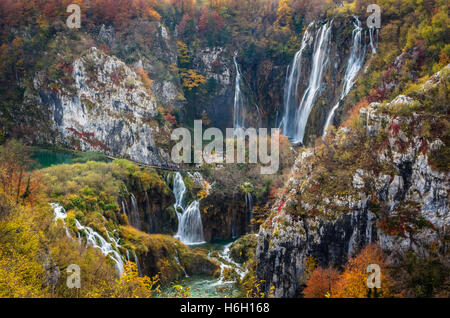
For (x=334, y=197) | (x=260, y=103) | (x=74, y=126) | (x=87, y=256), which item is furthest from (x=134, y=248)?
(x=260, y=103)

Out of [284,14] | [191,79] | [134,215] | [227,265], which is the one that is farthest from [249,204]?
[284,14]

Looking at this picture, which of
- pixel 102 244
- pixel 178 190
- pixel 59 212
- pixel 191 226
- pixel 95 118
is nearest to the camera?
pixel 102 244

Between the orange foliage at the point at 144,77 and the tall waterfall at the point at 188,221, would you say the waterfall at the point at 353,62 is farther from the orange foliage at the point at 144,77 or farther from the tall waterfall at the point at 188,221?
the orange foliage at the point at 144,77

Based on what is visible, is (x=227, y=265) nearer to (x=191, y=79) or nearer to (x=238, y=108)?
(x=238, y=108)

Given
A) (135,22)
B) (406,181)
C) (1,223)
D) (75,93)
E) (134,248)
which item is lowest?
(134,248)

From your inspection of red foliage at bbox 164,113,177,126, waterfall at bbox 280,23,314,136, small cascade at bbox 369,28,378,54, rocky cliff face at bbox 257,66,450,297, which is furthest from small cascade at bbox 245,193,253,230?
small cascade at bbox 369,28,378,54

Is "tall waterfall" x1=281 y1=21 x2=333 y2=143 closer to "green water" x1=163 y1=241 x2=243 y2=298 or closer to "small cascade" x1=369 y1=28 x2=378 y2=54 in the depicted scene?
"small cascade" x1=369 y1=28 x2=378 y2=54

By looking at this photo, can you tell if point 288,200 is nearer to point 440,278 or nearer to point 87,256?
point 440,278
